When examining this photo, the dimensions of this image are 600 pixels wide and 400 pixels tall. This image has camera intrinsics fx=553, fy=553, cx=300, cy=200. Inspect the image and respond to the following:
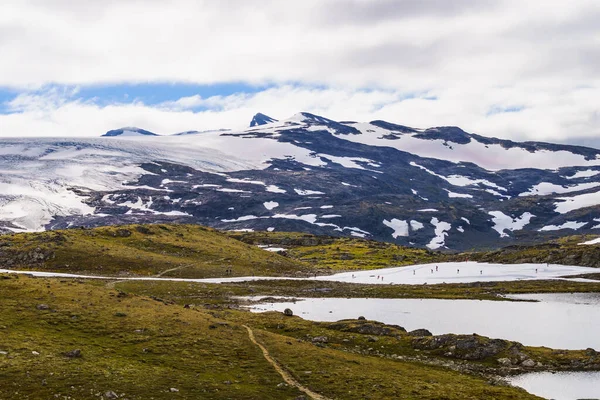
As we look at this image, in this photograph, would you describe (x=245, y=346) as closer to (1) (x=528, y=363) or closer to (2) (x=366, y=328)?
→ (2) (x=366, y=328)

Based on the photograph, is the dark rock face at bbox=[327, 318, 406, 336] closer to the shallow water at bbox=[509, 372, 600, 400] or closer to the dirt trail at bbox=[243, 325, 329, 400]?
the dirt trail at bbox=[243, 325, 329, 400]

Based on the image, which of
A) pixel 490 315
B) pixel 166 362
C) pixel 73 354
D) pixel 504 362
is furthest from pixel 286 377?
pixel 490 315

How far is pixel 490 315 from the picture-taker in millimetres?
85250

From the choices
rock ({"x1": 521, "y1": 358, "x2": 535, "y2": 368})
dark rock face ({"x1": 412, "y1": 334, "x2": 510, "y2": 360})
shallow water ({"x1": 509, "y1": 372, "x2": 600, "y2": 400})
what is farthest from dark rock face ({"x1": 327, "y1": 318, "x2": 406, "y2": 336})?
shallow water ({"x1": 509, "y1": 372, "x2": 600, "y2": 400})

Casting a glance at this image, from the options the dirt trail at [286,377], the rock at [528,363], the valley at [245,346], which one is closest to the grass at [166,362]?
the valley at [245,346]

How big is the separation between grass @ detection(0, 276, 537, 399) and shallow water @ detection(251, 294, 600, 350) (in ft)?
75.7

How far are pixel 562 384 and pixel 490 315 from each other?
3780 centimetres

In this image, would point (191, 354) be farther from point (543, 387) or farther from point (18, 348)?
point (543, 387)

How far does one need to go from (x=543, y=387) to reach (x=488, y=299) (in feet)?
195

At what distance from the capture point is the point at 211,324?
56.8 metres

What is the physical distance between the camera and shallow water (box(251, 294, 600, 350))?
69.4 meters

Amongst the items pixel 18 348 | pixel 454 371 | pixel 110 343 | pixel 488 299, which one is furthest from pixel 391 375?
pixel 488 299

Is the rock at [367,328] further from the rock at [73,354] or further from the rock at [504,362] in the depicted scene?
the rock at [73,354]

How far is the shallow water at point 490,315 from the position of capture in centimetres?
6944
